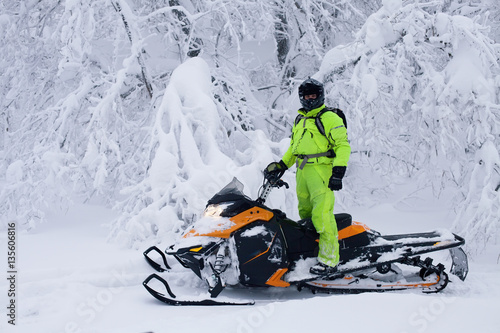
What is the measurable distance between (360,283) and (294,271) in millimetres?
647

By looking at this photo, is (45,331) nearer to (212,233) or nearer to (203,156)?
(212,233)

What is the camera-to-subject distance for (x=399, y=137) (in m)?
7.33

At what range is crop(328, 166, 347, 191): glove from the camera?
3.38 meters

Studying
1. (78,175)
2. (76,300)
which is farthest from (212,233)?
(78,175)

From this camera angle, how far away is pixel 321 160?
3.65 metres

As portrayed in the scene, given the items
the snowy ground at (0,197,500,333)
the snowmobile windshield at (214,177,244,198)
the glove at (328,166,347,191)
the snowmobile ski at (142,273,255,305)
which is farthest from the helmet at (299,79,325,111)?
the snowmobile ski at (142,273,255,305)

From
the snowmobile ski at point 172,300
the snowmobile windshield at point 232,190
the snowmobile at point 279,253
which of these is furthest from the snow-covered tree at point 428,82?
the snowmobile ski at point 172,300

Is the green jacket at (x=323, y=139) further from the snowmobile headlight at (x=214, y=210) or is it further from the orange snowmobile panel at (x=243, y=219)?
the snowmobile headlight at (x=214, y=210)

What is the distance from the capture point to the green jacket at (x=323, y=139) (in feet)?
11.5

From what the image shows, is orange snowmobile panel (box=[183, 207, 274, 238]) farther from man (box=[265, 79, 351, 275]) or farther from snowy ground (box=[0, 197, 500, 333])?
snowy ground (box=[0, 197, 500, 333])

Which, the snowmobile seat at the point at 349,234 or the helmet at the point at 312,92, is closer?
the helmet at the point at 312,92

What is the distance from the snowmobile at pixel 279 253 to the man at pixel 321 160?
0.61 feet

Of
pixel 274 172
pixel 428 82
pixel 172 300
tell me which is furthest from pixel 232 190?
pixel 428 82

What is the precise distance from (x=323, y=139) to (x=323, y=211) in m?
0.62
